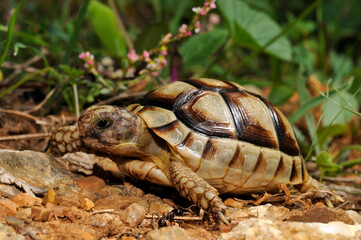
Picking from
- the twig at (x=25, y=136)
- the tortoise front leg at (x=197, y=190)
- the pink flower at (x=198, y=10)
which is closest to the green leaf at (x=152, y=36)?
the pink flower at (x=198, y=10)

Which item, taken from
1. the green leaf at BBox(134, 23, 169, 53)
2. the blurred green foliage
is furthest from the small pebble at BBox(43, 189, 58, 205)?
the green leaf at BBox(134, 23, 169, 53)

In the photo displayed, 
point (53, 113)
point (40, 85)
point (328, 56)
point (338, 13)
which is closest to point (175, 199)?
point (53, 113)

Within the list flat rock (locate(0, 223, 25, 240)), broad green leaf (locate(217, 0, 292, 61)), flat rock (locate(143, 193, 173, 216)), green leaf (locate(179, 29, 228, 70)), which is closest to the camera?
flat rock (locate(0, 223, 25, 240))

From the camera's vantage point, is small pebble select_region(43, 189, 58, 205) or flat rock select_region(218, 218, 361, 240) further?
small pebble select_region(43, 189, 58, 205)

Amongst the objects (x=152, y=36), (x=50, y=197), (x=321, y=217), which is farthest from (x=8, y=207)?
(x=152, y=36)

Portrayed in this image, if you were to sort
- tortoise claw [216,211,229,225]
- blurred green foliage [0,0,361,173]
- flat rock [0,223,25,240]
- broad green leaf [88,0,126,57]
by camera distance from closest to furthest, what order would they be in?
flat rock [0,223,25,240]
tortoise claw [216,211,229,225]
blurred green foliage [0,0,361,173]
broad green leaf [88,0,126,57]

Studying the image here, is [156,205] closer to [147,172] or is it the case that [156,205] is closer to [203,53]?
[147,172]

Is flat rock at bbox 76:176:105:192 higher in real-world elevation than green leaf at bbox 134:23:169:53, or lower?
lower

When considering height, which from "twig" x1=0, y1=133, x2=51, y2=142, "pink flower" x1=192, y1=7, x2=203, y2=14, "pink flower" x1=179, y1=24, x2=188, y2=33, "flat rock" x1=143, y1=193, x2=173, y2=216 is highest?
"pink flower" x1=192, y1=7, x2=203, y2=14

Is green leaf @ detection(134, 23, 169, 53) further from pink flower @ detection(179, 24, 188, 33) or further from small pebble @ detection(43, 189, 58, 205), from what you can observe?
small pebble @ detection(43, 189, 58, 205)
